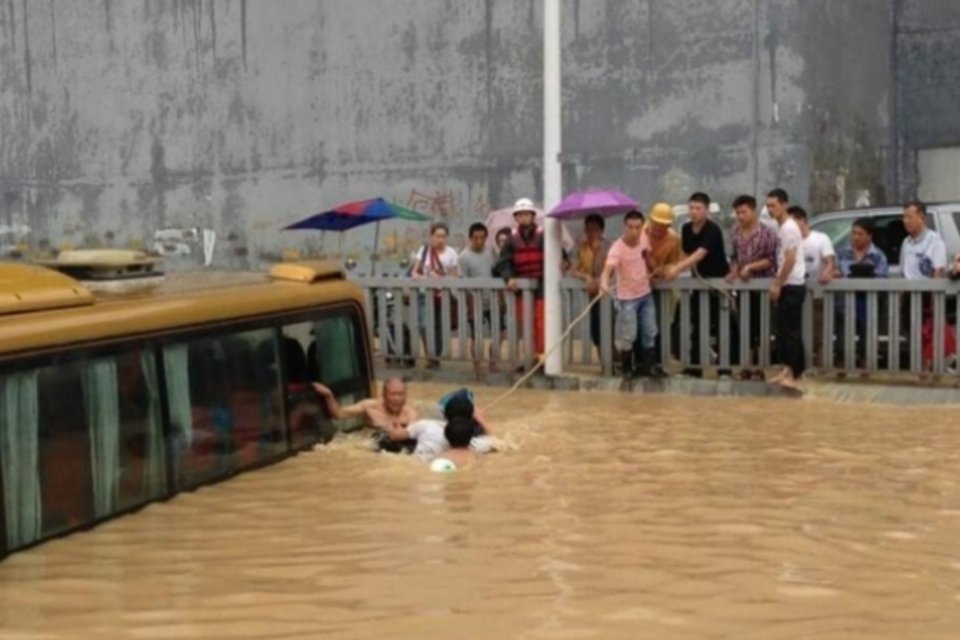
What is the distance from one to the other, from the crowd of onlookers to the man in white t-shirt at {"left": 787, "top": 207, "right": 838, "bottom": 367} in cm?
1

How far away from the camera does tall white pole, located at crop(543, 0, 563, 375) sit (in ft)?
48.5

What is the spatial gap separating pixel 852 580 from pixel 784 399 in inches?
272

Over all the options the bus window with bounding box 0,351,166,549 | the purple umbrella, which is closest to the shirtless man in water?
the bus window with bounding box 0,351,166,549

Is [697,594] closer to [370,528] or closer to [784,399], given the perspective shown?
[370,528]

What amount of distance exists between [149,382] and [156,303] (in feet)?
1.50

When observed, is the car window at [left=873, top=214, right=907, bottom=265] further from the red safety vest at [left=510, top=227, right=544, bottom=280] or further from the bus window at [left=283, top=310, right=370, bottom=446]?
the bus window at [left=283, top=310, right=370, bottom=446]

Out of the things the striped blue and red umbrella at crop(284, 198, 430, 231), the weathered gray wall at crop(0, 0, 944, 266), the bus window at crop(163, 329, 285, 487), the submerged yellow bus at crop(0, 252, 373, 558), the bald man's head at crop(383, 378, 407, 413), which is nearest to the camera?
the submerged yellow bus at crop(0, 252, 373, 558)

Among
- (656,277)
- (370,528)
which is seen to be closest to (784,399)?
(656,277)

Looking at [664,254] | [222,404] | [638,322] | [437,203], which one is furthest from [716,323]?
[437,203]

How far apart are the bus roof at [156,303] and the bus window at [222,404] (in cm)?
15

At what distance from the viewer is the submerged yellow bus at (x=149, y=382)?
6621 millimetres

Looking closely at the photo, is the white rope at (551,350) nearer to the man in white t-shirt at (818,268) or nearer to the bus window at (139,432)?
the man in white t-shirt at (818,268)

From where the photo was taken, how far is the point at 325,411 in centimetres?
955

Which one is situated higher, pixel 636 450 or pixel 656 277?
pixel 656 277
